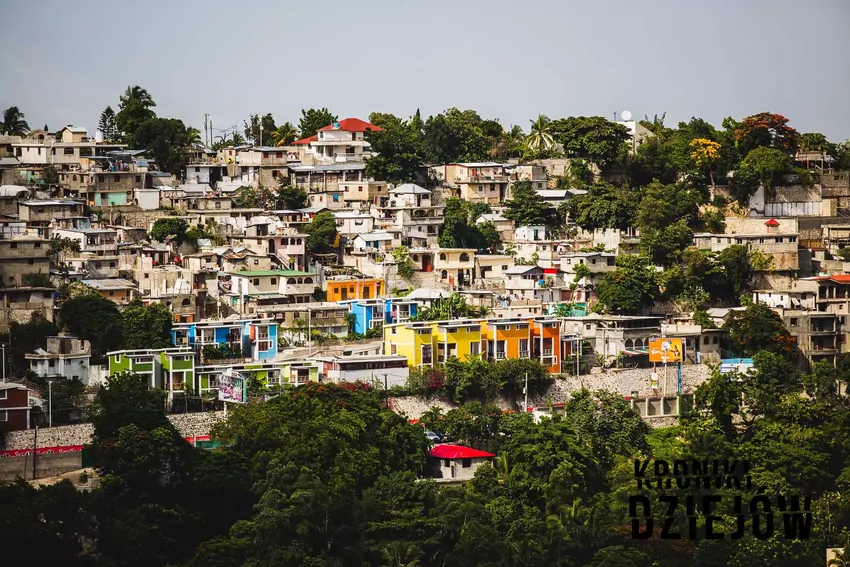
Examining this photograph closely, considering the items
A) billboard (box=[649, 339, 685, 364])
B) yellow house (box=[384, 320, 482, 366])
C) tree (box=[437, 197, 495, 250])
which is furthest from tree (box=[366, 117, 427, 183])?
billboard (box=[649, 339, 685, 364])

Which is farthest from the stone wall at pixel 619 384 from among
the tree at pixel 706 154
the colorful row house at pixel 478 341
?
the tree at pixel 706 154

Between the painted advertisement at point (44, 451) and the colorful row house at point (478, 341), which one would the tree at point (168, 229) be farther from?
the painted advertisement at point (44, 451)

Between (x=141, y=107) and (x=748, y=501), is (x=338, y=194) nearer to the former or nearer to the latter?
(x=141, y=107)

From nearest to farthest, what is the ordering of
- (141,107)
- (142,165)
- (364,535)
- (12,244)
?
1. (364,535)
2. (12,244)
3. (142,165)
4. (141,107)

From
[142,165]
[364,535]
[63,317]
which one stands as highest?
[142,165]

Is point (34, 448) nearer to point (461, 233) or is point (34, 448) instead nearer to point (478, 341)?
point (478, 341)

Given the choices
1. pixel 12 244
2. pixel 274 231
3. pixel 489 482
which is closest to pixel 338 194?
pixel 274 231

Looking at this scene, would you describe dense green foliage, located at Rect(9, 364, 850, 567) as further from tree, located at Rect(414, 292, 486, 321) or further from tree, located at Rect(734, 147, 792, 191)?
tree, located at Rect(734, 147, 792, 191)

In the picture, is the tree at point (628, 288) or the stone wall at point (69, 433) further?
the tree at point (628, 288)
